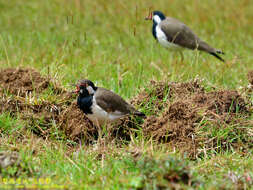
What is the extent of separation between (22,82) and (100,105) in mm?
1189

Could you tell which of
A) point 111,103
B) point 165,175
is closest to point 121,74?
point 111,103

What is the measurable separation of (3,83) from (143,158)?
2654 mm

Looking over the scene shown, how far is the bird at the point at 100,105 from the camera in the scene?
519 centimetres

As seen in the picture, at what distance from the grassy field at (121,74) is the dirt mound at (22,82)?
120 millimetres

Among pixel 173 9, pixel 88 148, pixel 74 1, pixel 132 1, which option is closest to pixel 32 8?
pixel 74 1

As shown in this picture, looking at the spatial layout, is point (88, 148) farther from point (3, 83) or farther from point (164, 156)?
point (3, 83)

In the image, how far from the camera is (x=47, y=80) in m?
5.81

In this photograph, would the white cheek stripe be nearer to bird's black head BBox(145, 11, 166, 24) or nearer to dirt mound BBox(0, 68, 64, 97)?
bird's black head BBox(145, 11, 166, 24)

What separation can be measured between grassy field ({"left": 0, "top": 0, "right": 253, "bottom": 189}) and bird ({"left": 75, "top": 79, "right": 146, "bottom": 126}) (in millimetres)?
306

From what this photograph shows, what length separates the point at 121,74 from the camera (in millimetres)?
6805

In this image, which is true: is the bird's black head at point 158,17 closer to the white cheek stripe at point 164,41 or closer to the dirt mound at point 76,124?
the white cheek stripe at point 164,41

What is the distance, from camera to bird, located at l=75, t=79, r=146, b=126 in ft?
17.0

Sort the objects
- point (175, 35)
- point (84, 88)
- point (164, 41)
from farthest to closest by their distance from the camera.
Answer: point (164, 41) → point (175, 35) → point (84, 88)

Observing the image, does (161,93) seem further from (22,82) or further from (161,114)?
(22,82)
